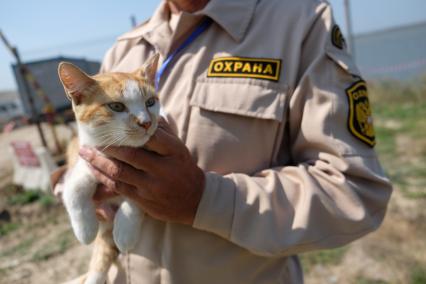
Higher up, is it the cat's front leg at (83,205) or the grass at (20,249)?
the cat's front leg at (83,205)

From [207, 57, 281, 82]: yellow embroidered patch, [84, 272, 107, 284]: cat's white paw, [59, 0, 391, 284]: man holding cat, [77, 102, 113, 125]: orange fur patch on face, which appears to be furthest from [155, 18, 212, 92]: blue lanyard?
[84, 272, 107, 284]: cat's white paw

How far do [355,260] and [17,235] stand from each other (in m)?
4.04

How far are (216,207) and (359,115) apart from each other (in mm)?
567

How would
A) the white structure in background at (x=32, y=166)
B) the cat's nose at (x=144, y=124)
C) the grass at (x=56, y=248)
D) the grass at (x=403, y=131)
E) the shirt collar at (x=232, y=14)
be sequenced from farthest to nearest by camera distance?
the white structure in background at (x=32, y=166), the grass at (x=403, y=131), the grass at (x=56, y=248), the shirt collar at (x=232, y=14), the cat's nose at (x=144, y=124)

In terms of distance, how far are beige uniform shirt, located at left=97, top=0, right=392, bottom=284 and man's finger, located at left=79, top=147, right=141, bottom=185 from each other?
21 centimetres

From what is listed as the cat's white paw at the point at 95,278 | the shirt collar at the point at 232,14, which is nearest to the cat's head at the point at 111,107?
the shirt collar at the point at 232,14

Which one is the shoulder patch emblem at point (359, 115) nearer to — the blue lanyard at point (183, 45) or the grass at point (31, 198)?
the blue lanyard at point (183, 45)

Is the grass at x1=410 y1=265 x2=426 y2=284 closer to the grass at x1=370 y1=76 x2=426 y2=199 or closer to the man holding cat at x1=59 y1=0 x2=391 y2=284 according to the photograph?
the grass at x1=370 y1=76 x2=426 y2=199

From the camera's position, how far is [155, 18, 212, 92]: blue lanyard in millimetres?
1358

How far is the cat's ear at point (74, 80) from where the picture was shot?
1.08 m

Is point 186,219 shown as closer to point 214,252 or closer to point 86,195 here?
point 214,252

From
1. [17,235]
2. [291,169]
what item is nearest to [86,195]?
[291,169]

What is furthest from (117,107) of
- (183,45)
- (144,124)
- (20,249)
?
(20,249)

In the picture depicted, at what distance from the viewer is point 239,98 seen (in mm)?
1223
